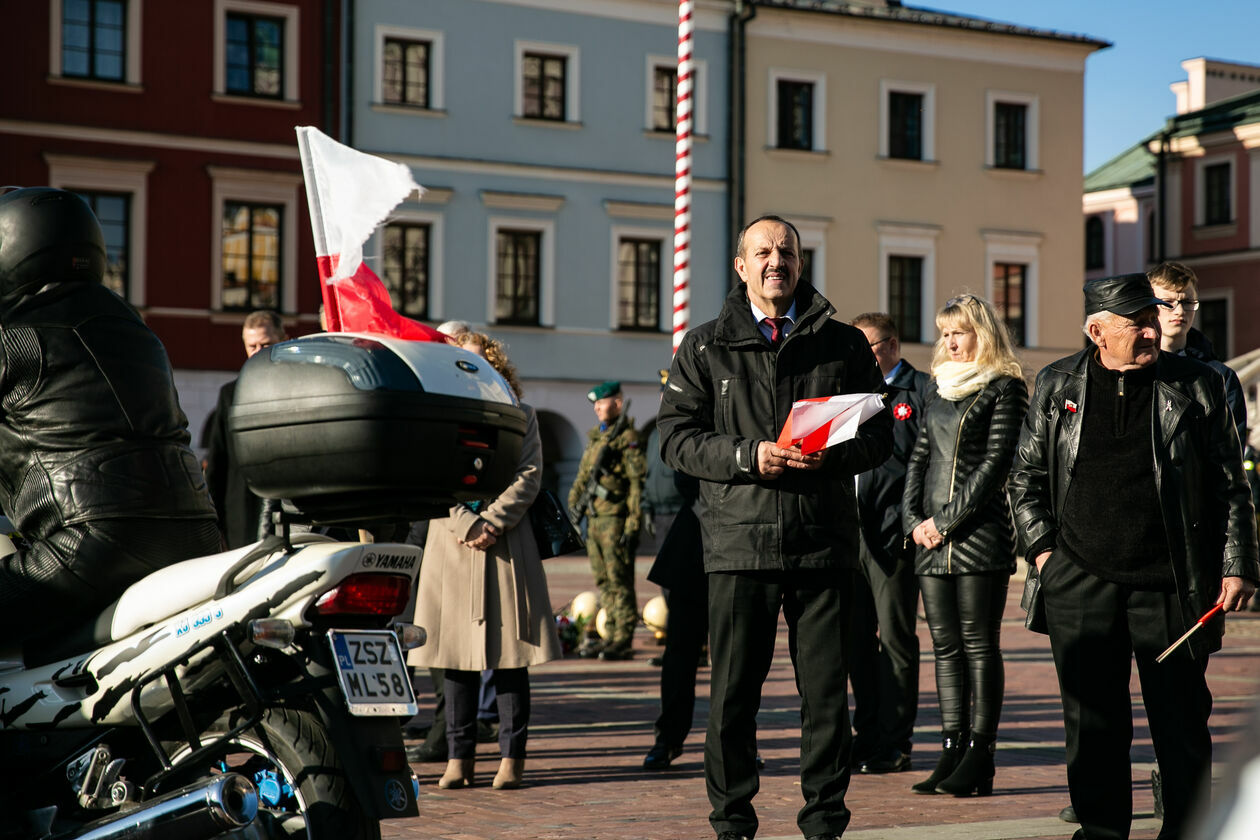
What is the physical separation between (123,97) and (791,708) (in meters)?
23.9

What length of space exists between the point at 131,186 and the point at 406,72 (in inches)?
229

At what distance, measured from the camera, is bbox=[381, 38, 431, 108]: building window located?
33.0 metres

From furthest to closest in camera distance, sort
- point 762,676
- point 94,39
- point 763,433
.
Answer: point 94,39
point 762,676
point 763,433

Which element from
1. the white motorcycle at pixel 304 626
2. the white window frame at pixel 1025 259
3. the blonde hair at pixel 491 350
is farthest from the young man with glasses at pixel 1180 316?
the white window frame at pixel 1025 259

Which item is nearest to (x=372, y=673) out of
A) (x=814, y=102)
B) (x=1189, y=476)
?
(x=1189, y=476)

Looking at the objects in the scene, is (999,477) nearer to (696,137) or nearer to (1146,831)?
(1146,831)

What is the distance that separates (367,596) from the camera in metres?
4.30

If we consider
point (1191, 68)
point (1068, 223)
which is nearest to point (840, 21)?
point (1068, 223)

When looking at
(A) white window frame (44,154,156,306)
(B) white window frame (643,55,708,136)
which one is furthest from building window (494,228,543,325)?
(A) white window frame (44,154,156,306)

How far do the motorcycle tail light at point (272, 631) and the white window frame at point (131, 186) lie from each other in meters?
27.7

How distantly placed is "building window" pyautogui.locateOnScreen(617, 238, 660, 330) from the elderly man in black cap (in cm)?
2961

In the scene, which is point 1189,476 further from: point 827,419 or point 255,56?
point 255,56

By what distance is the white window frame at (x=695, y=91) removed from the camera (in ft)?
117

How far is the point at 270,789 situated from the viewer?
4.23 meters
